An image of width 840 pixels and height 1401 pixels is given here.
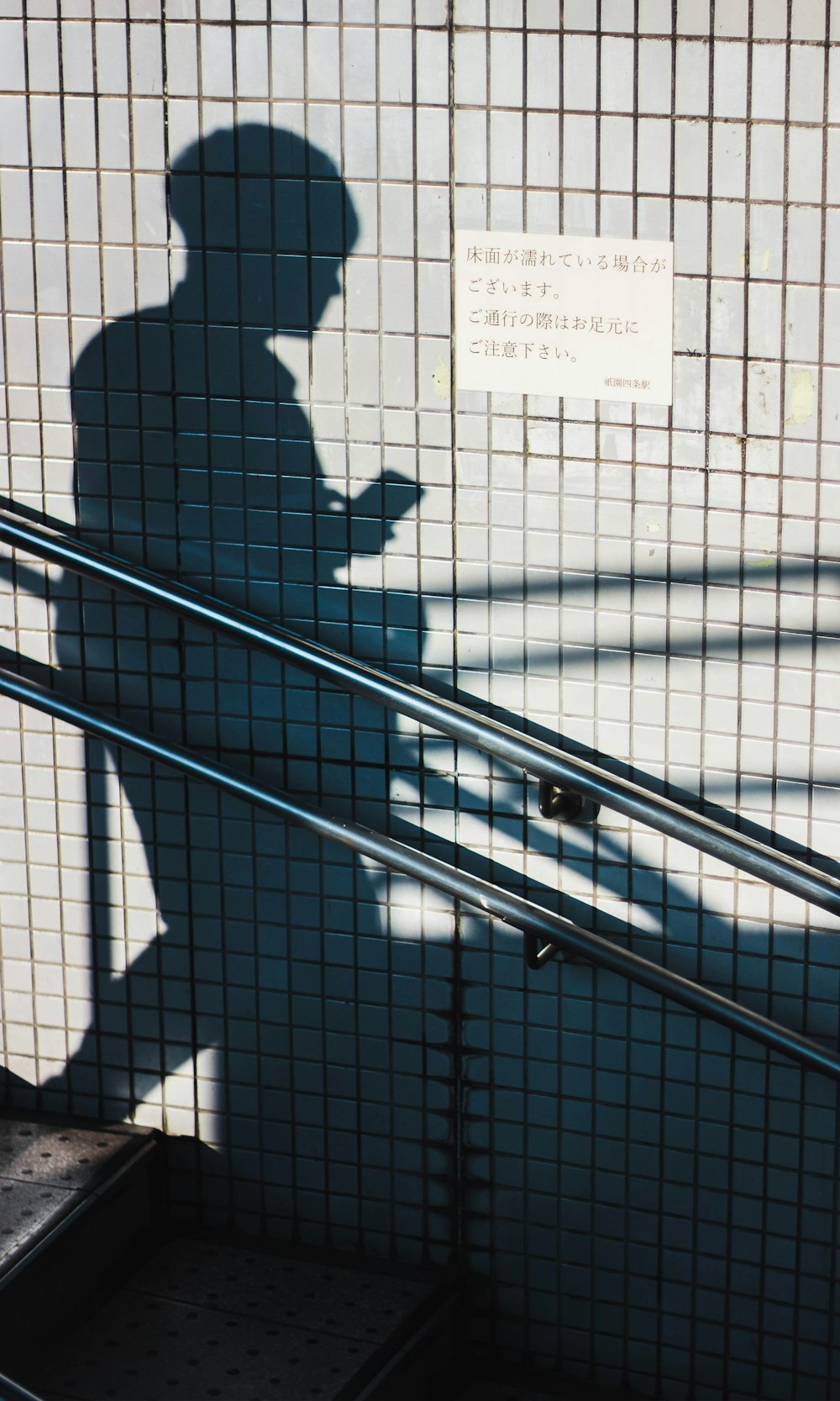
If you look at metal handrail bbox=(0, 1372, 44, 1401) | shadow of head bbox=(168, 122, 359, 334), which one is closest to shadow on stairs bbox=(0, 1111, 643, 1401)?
metal handrail bbox=(0, 1372, 44, 1401)

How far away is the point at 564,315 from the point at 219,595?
36.4 inches

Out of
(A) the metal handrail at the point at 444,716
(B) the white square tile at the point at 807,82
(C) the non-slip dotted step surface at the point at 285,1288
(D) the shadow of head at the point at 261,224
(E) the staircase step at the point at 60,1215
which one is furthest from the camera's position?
(C) the non-slip dotted step surface at the point at 285,1288

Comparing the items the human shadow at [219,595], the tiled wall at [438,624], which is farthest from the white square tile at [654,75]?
the human shadow at [219,595]

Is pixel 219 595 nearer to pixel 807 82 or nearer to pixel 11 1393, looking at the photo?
pixel 807 82

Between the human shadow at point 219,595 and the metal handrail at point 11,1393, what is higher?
the human shadow at point 219,595

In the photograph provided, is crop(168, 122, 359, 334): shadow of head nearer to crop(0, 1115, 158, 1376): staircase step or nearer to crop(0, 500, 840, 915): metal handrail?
crop(0, 500, 840, 915): metal handrail

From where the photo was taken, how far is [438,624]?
336 centimetres

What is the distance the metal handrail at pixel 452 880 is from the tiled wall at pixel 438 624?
25 cm

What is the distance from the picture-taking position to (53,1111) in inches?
154

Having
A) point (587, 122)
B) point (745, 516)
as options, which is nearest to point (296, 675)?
point (745, 516)

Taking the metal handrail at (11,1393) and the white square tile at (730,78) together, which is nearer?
the metal handrail at (11,1393)

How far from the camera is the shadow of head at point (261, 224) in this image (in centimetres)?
319

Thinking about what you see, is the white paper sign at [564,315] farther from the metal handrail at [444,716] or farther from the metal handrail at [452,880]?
the metal handrail at [452,880]

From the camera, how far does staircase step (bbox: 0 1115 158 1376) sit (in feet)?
10.8
